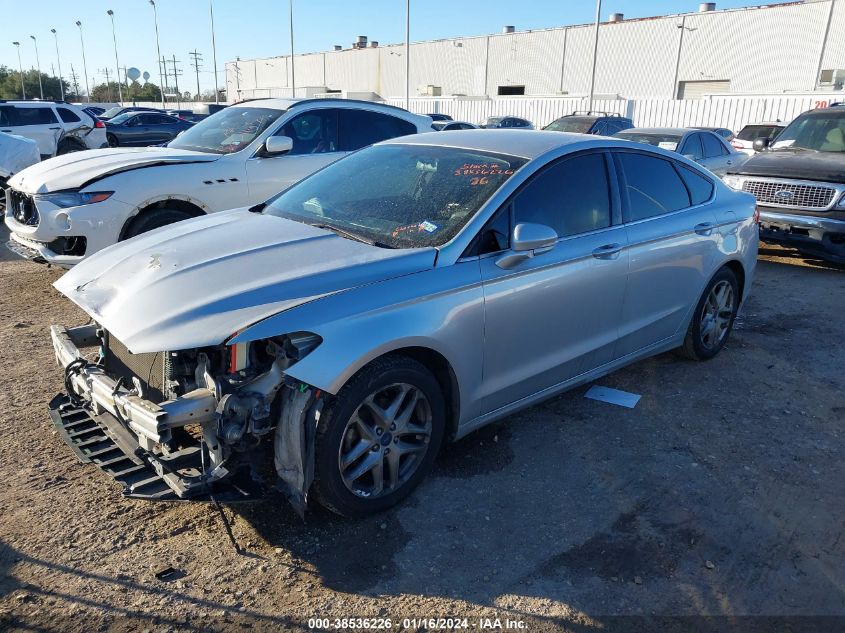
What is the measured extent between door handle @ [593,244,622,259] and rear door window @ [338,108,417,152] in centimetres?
438

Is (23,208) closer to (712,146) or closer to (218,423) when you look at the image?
(218,423)

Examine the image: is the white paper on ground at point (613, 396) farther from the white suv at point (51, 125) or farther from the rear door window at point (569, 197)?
the white suv at point (51, 125)

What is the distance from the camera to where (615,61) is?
48812 mm

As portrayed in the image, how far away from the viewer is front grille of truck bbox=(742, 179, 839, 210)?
320 inches

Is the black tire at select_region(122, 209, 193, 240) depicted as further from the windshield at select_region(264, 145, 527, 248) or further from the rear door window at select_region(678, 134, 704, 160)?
the rear door window at select_region(678, 134, 704, 160)

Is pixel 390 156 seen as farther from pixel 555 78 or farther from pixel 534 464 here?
pixel 555 78

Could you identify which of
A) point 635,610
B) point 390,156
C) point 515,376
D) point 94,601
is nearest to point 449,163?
point 390,156

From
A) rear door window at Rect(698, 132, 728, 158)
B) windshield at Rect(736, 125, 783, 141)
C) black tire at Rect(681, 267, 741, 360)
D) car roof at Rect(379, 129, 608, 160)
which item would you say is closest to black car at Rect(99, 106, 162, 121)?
windshield at Rect(736, 125, 783, 141)

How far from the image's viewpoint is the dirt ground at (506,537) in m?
2.67

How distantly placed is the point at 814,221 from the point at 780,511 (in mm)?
6037

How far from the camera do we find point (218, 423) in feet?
8.86

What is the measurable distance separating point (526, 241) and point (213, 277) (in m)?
1.53

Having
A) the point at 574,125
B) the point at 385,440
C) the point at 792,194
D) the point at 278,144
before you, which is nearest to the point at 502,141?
the point at 385,440

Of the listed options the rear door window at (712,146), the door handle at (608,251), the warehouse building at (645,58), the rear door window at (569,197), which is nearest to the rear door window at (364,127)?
the rear door window at (569,197)
